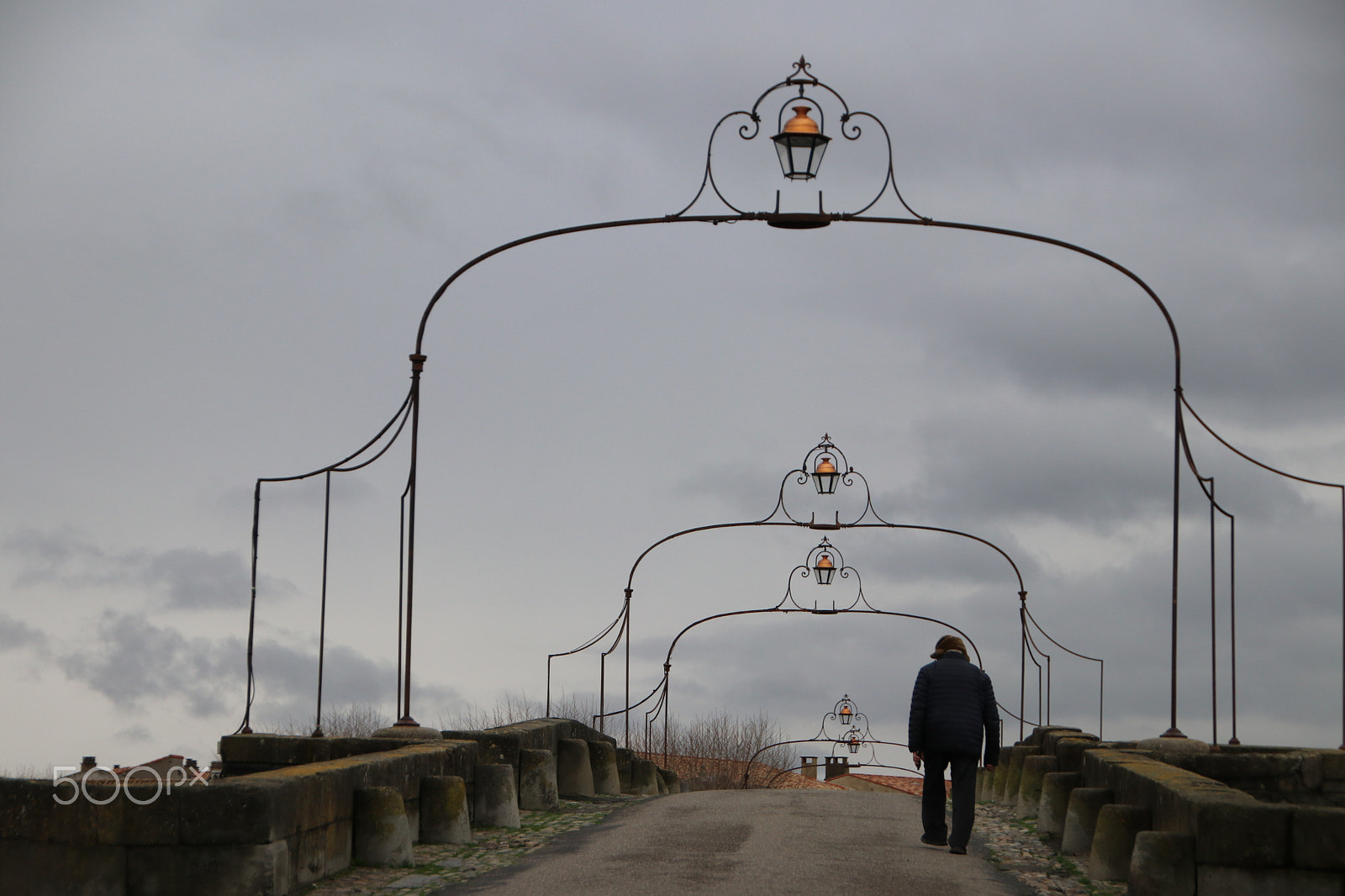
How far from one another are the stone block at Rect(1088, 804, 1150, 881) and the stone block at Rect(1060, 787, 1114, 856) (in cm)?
148

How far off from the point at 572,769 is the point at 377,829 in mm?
6737

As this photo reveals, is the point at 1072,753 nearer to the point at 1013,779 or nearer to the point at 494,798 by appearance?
the point at 1013,779

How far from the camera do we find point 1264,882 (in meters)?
8.19

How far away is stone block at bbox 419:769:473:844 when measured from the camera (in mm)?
11461

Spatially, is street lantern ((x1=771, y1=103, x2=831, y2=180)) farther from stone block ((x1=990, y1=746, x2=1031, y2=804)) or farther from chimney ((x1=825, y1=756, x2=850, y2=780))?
chimney ((x1=825, y1=756, x2=850, y2=780))

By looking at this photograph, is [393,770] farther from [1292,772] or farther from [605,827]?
[1292,772]

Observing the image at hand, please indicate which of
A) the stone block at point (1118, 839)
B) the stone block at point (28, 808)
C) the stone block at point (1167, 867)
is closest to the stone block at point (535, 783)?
the stone block at point (1118, 839)

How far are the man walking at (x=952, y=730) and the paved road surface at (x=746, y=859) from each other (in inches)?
12.5

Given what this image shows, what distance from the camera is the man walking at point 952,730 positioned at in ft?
38.0

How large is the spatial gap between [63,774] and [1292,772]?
1033cm

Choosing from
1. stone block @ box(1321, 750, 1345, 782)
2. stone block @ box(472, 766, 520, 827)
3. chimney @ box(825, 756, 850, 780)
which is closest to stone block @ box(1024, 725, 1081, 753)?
stone block @ box(1321, 750, 1345, 782)

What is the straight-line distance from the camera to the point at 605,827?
41.9 feet

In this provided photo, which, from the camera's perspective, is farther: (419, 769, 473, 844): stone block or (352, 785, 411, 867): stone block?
(419, 769, 473, 844): stone block

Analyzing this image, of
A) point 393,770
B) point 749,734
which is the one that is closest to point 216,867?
point 393,770
